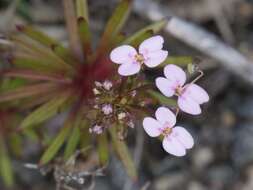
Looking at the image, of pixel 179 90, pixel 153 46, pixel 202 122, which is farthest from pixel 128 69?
pixel 202 122

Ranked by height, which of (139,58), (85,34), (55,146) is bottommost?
(55,146)

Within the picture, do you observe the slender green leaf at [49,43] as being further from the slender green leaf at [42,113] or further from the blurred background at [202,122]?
the blurred background at [202,122]

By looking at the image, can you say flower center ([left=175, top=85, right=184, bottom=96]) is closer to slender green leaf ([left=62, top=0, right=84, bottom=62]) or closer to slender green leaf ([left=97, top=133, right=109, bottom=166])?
slender green leaf ([left=97, top=133, right=109, bottom=166])

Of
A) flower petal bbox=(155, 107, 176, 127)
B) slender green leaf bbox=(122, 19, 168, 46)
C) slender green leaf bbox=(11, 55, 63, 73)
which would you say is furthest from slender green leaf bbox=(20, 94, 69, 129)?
flower petal bbox=(155, 107, 176, 127)

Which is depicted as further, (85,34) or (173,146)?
(85,34)

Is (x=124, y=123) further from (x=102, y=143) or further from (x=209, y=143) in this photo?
(x=209, y=143)

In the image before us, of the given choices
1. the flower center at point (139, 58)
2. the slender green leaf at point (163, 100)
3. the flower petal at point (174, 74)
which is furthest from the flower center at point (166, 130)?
the slender green leaf at point (163, 100)

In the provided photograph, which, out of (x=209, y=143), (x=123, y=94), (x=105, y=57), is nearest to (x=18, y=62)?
(x=105, y=57)

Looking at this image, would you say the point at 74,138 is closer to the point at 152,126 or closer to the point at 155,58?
the point at 152,126
